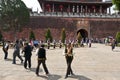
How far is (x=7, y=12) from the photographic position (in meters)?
47.4

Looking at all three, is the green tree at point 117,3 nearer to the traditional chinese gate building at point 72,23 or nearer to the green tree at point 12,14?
the green tree at point 12,14

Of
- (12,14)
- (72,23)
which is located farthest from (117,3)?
(72,23)

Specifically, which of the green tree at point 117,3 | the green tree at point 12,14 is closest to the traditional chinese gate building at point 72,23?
the green tree at point 12,14

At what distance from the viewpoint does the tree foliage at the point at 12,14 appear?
47.2 metres

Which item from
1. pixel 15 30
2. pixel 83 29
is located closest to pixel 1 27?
pixel 15 30

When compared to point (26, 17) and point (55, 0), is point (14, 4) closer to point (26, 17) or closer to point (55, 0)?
point (26, 17)

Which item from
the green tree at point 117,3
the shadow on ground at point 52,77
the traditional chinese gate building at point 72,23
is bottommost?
the shadow on ground at point 52,77

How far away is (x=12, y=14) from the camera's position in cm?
4753

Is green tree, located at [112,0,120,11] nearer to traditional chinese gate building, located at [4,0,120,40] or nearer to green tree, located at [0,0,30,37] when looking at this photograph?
green tree, located at [0,0,30,37]

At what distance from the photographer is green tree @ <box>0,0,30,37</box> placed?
4719 cm

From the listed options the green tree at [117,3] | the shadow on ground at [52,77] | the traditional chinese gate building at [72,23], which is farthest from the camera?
the traditional chinese gate building at [72,23]

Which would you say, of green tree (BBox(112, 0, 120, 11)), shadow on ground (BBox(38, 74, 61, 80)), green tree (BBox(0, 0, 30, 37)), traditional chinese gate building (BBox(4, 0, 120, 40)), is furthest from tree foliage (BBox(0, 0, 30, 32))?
shadow on ground (BBox(38, 74, 61, 80))

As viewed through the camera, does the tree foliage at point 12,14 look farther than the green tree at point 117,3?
Yes

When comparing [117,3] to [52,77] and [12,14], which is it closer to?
[12,14]
